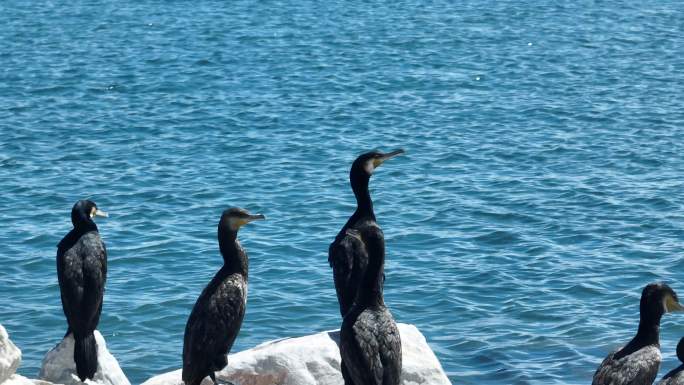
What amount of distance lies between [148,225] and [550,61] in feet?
45.1

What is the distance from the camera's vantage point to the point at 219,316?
31.0 feet

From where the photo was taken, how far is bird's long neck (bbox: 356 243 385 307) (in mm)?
9227

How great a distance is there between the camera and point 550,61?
1118 inches

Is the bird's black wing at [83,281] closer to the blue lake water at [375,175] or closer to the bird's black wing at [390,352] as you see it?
the blue lake water at [375,175]

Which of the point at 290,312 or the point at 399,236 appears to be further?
the point at 399,236

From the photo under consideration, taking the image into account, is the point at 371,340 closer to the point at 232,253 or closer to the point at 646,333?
the point at 232,253

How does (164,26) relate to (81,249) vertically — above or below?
below

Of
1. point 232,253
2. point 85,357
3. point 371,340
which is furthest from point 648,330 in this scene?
point 85,357

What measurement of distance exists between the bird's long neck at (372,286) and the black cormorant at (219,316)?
35.2 inches

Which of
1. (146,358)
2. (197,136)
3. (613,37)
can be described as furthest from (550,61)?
(146,358)

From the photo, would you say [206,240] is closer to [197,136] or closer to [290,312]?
[290,312]

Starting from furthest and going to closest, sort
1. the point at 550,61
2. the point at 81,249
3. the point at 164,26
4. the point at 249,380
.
→ the point at 164,26, the point at 550,61, the point at 81,249, the point at 249,380

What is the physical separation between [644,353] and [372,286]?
212cm

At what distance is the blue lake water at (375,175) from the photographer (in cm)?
1386
